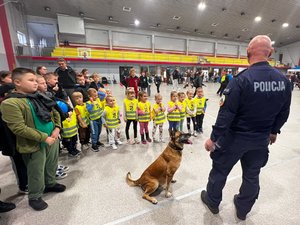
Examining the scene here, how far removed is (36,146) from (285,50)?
40.3m

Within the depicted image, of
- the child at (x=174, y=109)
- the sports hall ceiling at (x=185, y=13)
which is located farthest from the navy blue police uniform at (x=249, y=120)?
the sports hall ceiling at (x=185, y=13)

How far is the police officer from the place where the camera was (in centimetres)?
121

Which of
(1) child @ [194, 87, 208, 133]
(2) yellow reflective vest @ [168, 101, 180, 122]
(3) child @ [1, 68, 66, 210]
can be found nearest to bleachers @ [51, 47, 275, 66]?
(1) child @ [194, 87, 208, 133]

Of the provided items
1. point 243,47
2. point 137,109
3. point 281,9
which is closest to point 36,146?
point 137,109

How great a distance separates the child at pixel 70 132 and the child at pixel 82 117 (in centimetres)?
16

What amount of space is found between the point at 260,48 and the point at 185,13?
1701 centimetres

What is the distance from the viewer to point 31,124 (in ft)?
5.07

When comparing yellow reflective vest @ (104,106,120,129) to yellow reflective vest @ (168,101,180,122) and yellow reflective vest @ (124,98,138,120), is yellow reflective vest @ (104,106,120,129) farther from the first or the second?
yellow reflective vest @ (168,101,180,122)

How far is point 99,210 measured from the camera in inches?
69.4

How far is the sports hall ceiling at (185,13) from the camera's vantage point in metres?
13.2

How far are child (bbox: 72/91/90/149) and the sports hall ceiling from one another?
13.4m

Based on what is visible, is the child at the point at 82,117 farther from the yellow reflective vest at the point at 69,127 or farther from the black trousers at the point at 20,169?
the black trousers at the point at 20,169

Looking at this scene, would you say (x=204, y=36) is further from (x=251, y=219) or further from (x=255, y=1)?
(x=251, y=219)

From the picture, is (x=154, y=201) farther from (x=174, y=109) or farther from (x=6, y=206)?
(x=174, y=109)
